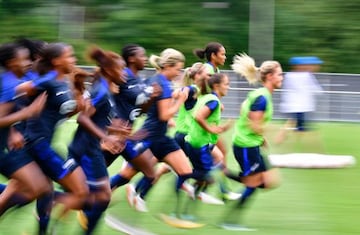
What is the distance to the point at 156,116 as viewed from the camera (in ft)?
27.7

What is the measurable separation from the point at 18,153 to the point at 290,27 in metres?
24.2

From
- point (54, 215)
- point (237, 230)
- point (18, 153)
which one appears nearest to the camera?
point (18, 153)

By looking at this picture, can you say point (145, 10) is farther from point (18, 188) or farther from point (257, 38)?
point (18, 188)

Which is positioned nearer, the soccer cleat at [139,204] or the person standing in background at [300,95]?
the soccer cleat at [139,204]

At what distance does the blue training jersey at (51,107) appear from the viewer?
6.91m

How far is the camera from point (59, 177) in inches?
277

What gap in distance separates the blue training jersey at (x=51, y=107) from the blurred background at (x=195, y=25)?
2232 centimetres

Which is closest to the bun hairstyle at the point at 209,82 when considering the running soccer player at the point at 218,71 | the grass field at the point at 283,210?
the running soccer player at the point at 218,71

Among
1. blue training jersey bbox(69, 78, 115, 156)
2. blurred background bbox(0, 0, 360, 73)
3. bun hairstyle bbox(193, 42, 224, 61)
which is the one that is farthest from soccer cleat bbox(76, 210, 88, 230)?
blurred background bbox(0, 0, 360, 73)

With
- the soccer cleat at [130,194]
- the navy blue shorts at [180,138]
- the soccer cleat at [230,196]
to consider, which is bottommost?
the soccer cleat at [230,196]

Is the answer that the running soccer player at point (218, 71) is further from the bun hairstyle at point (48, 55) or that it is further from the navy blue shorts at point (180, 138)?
the bun hairstyle at point (48, 55)

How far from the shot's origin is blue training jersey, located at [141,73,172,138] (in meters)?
8.31

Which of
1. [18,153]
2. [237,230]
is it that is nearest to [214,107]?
[237,230]

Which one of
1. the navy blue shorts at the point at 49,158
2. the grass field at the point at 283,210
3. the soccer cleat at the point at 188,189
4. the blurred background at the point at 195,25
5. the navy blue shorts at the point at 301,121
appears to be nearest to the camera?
the navy blue shorts at the point at 49,158
